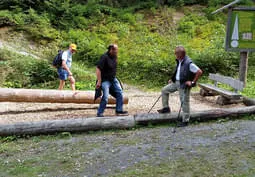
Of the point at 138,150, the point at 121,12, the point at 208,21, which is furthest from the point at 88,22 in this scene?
the point at 138,150

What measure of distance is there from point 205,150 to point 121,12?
14.4m

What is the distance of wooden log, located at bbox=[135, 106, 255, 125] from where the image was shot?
6.60 metres

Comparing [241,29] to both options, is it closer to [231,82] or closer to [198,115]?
[231,82]

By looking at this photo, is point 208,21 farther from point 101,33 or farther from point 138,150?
point 138,150

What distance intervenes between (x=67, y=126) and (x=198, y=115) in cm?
273

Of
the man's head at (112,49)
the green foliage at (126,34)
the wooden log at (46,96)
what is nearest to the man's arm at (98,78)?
the man's head at (112,49)

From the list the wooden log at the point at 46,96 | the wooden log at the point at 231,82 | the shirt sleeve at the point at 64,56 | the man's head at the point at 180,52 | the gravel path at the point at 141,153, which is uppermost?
the man's head at the point at 180,52

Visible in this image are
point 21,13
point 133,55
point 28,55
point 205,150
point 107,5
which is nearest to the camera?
point 205,150

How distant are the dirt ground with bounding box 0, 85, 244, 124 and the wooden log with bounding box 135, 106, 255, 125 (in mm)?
1195

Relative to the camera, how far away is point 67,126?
618cm

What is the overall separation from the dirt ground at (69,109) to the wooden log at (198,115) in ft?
3.92

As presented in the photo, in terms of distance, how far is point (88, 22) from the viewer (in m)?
17.5

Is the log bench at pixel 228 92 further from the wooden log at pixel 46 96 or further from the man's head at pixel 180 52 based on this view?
the wooden log at pixel 46 96

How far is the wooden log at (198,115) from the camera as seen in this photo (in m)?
6.60
